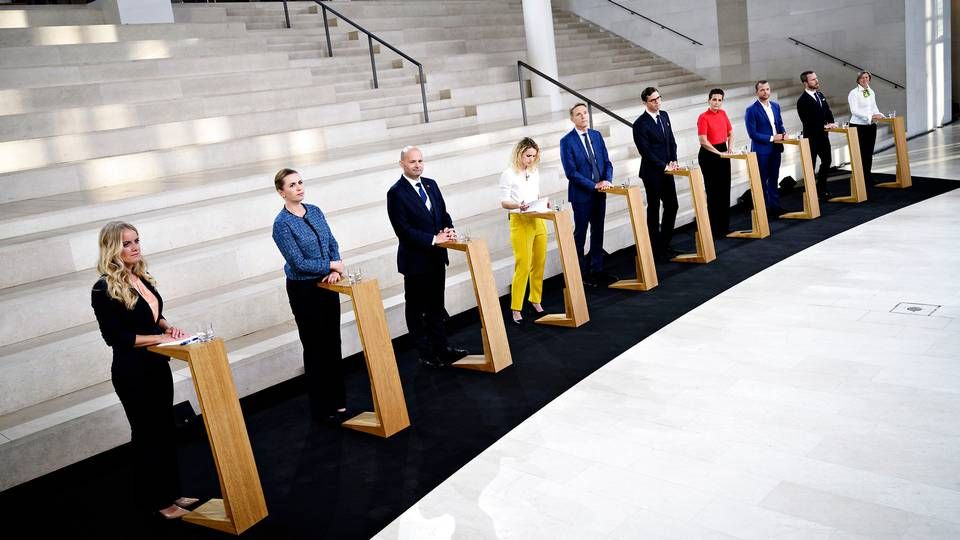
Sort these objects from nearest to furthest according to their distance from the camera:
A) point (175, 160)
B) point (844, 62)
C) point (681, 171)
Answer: point (681, 171) < point (175, 160) < point (844, 62)

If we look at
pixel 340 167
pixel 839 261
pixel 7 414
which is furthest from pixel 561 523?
pixel 340 167

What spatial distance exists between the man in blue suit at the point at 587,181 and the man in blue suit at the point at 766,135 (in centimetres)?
257

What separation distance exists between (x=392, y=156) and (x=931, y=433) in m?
5.89

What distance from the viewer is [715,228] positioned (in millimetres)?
8477

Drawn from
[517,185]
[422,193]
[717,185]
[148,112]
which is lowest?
[717,185]

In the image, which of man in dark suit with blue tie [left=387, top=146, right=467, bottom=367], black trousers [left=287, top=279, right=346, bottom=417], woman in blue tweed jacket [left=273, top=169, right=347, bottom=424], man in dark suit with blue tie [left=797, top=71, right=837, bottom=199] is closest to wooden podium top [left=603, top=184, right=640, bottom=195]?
man in dark suit with blue tie [left=387, top=146, right=467, bottom=367]

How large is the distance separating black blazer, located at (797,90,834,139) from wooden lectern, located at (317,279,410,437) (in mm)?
6768

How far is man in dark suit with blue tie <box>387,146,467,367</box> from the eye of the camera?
523 centimetres

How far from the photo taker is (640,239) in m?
6.70

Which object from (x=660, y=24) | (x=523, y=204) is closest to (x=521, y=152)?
(x=523, y=204)

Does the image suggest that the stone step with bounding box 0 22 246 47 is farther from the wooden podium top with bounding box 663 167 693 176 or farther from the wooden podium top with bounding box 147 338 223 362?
the wooden podium top with bounding box 147 338 223 362

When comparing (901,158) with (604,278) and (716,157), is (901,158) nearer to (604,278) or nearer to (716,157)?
(716,157)

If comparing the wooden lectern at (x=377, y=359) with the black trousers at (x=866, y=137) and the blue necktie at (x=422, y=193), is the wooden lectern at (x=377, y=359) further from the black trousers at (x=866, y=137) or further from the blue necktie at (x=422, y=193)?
the black trousers at (x=866, y=137)

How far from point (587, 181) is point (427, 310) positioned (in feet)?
6.88
